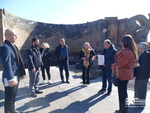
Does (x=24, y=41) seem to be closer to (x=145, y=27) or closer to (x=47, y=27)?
(x=47, y=27)

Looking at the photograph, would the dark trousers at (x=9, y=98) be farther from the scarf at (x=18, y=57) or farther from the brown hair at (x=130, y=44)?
the brown hair at (x=130, y=44)

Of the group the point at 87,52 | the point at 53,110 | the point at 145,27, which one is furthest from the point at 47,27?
the point at 53,110

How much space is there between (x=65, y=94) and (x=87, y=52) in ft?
5.95

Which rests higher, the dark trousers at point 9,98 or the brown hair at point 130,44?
the brown hair at point 130,44

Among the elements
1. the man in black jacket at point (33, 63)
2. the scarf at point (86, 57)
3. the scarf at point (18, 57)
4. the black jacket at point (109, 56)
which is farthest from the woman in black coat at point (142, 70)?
the man in black jacket at point (33, 63)

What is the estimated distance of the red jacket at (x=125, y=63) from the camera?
262 cm

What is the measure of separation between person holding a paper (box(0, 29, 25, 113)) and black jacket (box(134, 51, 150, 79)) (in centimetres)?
269

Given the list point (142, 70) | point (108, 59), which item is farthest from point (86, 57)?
point (142, 70)

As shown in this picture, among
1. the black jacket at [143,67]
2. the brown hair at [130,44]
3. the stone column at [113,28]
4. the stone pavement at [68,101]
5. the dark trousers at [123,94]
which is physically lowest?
the stone pavement at [68,101]

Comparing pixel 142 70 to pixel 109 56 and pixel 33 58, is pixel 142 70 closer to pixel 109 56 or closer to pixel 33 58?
pixel 109 56

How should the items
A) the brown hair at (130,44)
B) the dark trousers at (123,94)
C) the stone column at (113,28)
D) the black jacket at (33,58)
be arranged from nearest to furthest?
the brown hair at (130,44) → the dark trousers at (123,94) → the black jacket at (33,58) → the stone column at (113,28)

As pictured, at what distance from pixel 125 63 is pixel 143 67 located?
2.69ft

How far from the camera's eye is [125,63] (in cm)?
264

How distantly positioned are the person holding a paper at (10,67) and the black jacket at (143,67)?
2.69 m
